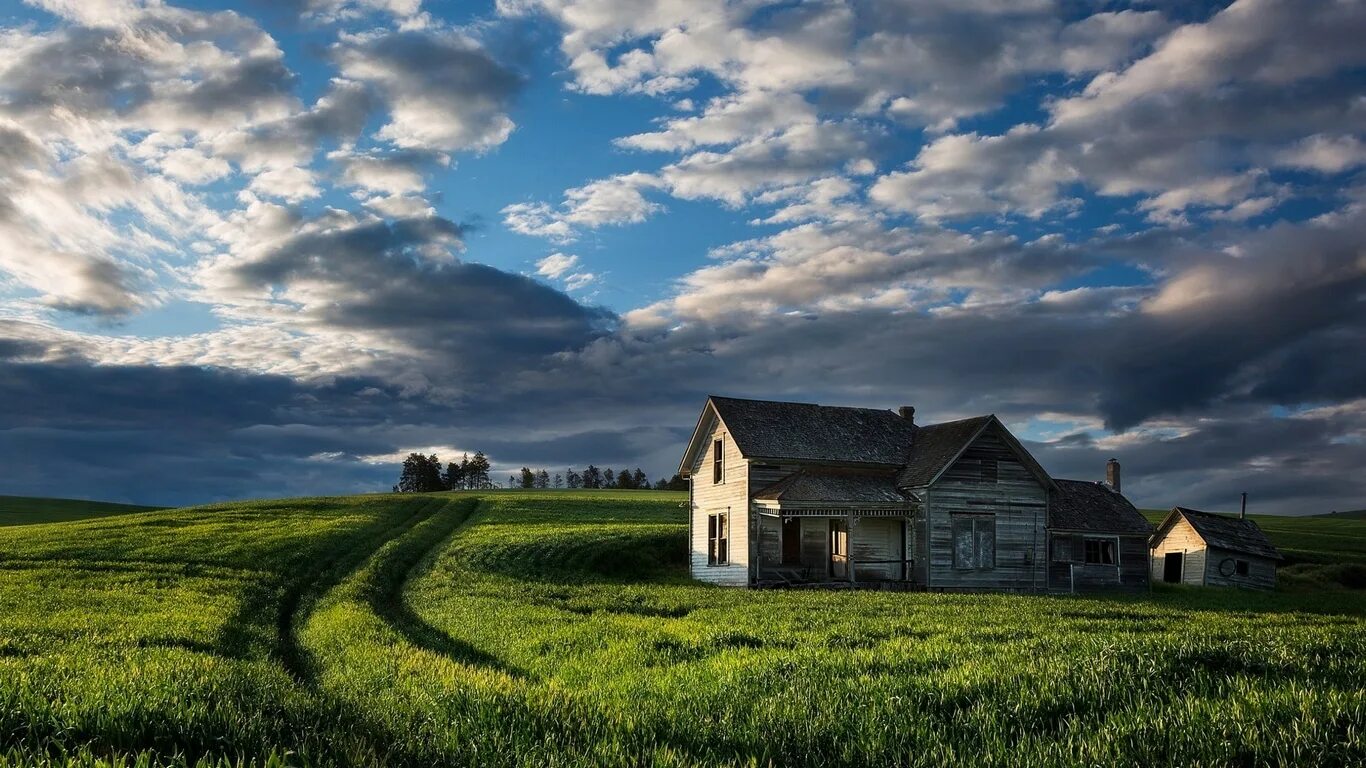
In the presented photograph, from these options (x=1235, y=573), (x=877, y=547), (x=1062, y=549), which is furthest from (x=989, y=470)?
(x=1235, y=573)

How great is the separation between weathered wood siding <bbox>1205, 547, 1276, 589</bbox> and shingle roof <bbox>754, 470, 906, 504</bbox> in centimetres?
2176

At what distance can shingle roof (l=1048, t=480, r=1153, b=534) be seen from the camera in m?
44.0

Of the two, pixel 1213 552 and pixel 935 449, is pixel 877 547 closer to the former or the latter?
pixel 935 449

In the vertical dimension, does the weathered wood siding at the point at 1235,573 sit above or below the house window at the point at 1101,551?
below

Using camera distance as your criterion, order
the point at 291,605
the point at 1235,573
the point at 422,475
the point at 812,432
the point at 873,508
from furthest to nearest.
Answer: the point at 422,475 < the point at 1235,573 < the point at 812,432 < the point at 873,508 < the point at 291,605

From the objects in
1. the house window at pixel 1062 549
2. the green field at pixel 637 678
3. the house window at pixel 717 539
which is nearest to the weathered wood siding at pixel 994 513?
the house window at pixel 1062 549

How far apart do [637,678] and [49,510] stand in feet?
329

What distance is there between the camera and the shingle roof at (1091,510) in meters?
44.0

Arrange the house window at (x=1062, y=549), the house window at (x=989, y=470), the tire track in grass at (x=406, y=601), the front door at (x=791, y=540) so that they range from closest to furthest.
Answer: the tire track in grass at (x=406, y=601)
the house window at (x=989, y=470)
the front door at (x=791, y=540)
the house window at (x=1062, y=549)

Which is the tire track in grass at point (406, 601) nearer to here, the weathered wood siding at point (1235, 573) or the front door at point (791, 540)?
the front door at point (791, 540)

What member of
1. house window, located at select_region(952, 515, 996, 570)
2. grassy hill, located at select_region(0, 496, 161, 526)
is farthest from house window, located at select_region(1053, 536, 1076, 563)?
grassy hill, located at select_region(0, 496, 161, 526)

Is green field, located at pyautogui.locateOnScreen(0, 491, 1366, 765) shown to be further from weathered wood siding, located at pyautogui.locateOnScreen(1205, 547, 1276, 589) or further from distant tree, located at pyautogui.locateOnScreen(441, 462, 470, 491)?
distant tree, located at pyautogui.locateOnScreen(441, 462, 470, 491)

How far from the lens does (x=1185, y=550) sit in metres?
51.6

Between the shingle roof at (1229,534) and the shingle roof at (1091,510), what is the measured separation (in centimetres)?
546
